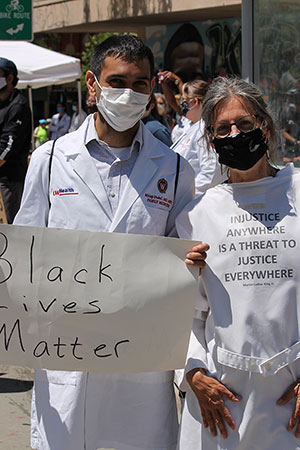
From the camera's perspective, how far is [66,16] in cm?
A: 2100

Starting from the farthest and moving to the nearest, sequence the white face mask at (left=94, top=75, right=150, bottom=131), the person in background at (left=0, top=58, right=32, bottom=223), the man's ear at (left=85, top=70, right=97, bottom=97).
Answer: the person in background at (left=0, top=58, right=32, bottom=223), the man's ear at (left=85, top=70, right=97, bottom=97), the white face mask at (left=94, top=75, right=150, bottom=131)

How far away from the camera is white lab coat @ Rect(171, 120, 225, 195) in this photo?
6352 mm

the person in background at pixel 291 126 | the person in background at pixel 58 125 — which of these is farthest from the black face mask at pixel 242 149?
the person in background at pixel 58 125

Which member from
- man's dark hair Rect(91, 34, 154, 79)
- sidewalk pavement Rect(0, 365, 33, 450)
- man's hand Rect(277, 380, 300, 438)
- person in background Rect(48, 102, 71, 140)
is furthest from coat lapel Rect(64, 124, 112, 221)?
person in background Rect(48, 102, 71, 140)

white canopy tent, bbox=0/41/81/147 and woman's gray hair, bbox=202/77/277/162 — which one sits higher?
woman's gray hair, bbox=202/77/277/162

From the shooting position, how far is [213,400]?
268 cm

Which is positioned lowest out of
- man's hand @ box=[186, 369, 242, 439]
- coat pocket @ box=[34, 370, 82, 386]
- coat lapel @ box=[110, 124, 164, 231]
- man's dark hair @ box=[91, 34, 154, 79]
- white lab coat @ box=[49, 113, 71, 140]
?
white lab coat @ box=[49, 113, 71, 140]

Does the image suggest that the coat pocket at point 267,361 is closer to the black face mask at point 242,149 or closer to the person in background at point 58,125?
the black face mask at point 242,149

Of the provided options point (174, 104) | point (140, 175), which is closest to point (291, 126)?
point (174, 104)

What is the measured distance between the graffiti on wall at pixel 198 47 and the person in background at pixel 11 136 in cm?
1031

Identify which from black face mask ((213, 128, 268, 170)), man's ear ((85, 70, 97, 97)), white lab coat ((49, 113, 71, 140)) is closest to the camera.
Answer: black face mask ((213, 128, 268, 170))

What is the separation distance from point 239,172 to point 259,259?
0.35m

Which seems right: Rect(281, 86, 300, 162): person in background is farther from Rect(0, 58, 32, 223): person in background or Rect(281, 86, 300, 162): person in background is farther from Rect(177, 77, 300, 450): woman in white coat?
Rect(177, 77, 300, 450): woman in white coat

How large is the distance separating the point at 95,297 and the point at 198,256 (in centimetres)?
41
